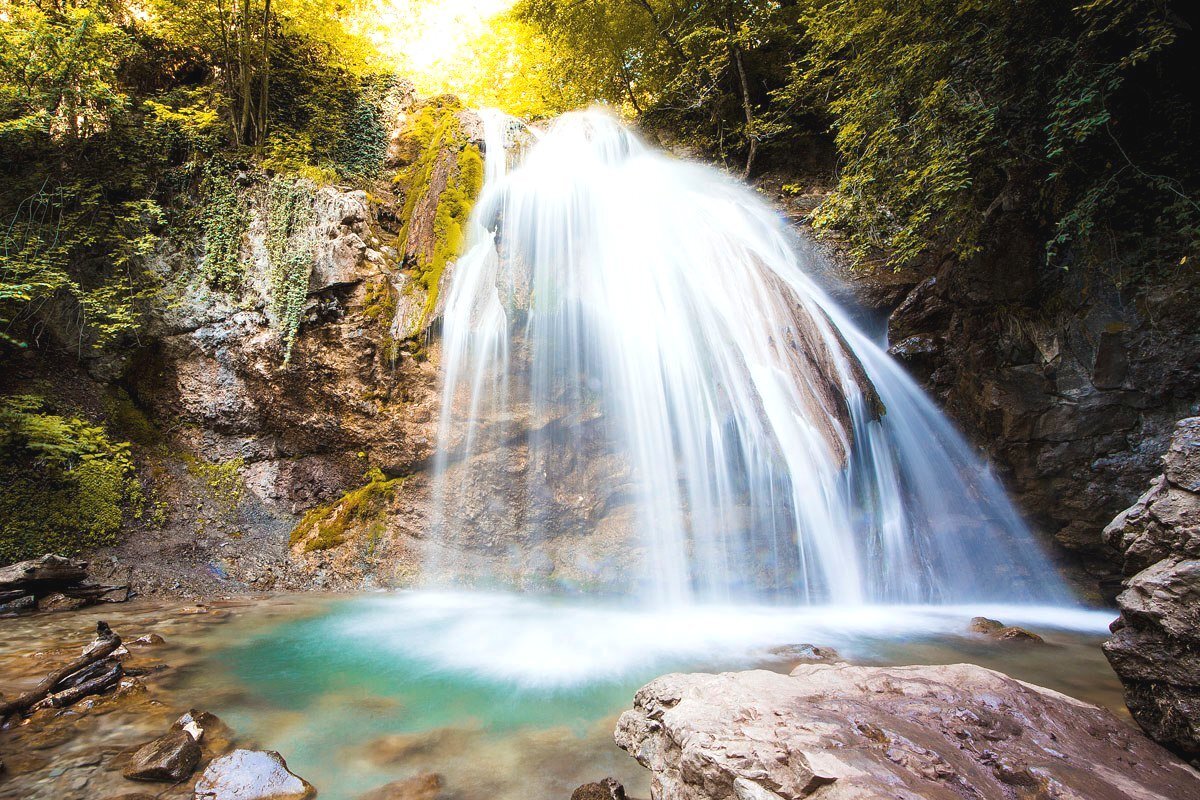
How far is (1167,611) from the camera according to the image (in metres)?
2.34

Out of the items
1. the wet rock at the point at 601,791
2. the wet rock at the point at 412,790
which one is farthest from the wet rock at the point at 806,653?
the wet rock at the point at 412,790

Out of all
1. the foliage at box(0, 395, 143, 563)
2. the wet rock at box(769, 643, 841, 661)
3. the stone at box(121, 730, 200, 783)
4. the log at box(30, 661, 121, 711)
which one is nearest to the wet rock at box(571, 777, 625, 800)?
the stone at box(121, 730, 200, 783)

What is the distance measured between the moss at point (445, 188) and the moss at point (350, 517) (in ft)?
7.92

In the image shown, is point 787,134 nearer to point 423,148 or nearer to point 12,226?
point 423,148

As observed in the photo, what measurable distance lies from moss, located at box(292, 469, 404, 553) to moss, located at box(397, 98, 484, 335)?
241cm

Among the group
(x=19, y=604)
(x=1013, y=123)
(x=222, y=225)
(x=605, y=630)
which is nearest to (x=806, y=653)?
(x=605, y=630)

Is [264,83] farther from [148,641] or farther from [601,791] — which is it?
[601,791]

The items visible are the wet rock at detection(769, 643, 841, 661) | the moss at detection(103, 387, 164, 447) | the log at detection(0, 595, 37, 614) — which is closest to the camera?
the wet rock at detection(769, 643, 841, 661)

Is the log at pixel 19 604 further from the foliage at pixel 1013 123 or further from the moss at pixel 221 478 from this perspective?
the foliage at pixel 1013 123

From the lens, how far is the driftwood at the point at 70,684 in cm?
282

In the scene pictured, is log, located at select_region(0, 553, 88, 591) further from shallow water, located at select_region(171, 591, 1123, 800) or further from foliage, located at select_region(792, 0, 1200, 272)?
foliage, located at select_region(792, 0, 1200, 272)

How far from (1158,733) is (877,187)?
6434 mm

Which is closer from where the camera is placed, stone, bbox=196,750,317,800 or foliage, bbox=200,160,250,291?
stone, bbox=196,750,317,800

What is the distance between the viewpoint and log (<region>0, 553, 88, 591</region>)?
4.89 meters
